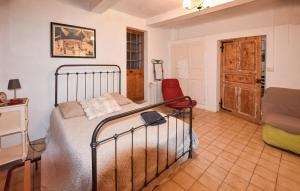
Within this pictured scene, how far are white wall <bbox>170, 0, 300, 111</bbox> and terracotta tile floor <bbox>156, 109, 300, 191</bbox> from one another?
136 cm

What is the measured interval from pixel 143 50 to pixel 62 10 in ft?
7.32

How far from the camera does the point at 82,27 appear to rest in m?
3.21

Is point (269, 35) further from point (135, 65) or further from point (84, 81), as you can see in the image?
point (84, 81)

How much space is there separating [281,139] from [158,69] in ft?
11.0

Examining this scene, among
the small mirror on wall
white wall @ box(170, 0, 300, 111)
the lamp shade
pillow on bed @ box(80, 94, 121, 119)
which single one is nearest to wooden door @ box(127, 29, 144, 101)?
the small mirror on wall

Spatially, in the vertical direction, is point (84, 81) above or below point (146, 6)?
below

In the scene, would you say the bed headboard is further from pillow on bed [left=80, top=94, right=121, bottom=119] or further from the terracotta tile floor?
the terracotta tile floor

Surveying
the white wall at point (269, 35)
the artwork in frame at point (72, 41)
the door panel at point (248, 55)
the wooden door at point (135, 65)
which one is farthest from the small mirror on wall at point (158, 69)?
the door panel at point (248, 55)

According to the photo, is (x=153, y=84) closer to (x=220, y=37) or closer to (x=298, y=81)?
(x=220, y=37)

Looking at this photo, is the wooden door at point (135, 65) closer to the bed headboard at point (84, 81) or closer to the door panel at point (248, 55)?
the bed headboard at point (84, 81)

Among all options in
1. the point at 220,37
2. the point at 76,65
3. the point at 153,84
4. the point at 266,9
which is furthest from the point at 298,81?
the point at 76,65

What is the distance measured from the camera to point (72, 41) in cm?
311

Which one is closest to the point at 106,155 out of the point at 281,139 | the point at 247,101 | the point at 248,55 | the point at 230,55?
the point at 281,139

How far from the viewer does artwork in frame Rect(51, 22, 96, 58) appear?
2.91m
